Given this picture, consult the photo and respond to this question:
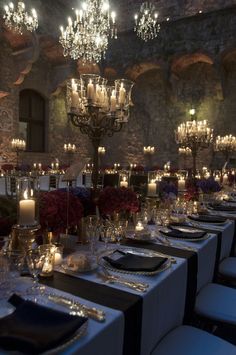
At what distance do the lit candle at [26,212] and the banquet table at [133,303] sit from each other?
29 cm

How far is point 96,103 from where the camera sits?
2621 mm

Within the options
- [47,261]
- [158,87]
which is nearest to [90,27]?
[158,87]

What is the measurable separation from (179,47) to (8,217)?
1113cm

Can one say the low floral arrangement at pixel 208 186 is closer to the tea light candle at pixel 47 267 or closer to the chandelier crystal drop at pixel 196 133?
the chandelier crystal drop at pixel 196 133

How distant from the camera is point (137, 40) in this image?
12023mm

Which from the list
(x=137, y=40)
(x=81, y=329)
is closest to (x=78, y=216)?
(x=81, y=329)

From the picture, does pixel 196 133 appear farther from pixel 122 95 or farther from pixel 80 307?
pixel 80 307

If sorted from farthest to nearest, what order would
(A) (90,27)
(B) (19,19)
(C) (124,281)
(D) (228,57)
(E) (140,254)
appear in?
(D) (228,57)
(B) (19,19)
(A) (90,27)
(E) (140,254)
(C) (124,281)

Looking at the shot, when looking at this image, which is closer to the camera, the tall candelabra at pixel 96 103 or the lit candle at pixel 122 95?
the tall candelabra at pixel 96 103

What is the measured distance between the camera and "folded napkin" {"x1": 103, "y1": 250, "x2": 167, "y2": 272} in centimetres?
157

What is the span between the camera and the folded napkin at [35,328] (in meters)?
0.90

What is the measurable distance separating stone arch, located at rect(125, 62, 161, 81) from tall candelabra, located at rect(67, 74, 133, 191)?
9.68 metres

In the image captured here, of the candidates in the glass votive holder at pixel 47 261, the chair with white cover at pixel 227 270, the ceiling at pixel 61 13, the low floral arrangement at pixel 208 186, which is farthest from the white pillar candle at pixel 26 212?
the ceiling at pixel 61 13

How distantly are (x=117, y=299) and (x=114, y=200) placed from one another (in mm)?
927
